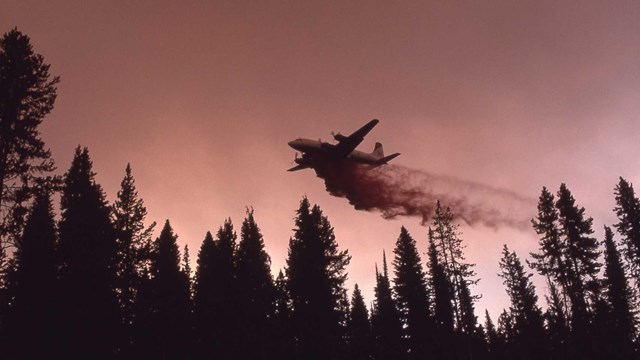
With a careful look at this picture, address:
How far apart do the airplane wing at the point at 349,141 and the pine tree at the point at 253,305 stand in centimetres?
1184

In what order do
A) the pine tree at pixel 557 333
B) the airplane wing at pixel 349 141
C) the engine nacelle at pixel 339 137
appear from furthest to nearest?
the engine nacelle at pixel 339 137 → the airplane wing at pixel 349 141 → the pine tree at pixel 557 333

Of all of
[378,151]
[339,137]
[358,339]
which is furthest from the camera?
[378,151]

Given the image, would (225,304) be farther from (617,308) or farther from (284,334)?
(617,308)

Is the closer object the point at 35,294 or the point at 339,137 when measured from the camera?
the point at 35,294

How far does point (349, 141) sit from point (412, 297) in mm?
15225

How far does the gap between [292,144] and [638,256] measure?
3411cm

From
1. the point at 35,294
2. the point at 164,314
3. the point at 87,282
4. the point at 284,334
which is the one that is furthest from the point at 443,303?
the point at 35,294

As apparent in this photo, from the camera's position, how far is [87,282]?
26750 mm

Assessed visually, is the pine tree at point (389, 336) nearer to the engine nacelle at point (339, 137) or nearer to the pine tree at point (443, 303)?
the pine tree at point (443, 303)

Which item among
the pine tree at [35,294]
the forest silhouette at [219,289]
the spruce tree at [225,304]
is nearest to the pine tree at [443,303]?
the forest silhouette at [219,289]

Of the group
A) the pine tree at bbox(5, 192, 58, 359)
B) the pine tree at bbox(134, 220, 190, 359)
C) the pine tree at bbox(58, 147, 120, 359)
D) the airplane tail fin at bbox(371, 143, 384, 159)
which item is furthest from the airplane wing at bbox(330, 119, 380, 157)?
the pine tree at bbox(5, 192, 58, 359)

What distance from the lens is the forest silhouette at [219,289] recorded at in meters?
25.1

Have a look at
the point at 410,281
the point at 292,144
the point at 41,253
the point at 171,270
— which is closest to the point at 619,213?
the point at 410,281

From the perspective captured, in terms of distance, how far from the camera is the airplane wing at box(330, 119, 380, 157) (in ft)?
138
